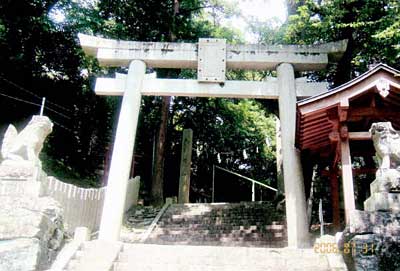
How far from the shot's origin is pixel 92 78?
1588 cm

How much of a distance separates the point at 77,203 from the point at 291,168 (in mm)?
5018

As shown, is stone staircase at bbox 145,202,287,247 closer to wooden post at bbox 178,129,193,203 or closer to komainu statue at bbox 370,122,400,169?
wooden post at bbox 178,129,193,203

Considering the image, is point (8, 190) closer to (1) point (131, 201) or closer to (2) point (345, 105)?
(2) point (345, 105)

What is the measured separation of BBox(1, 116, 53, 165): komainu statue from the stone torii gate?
7.97 feet

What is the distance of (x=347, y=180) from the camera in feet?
21.6

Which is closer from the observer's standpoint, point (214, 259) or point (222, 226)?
point (214, 259)

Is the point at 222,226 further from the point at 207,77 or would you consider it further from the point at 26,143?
the point at 26,143

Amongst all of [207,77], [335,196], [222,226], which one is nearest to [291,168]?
[335,196]

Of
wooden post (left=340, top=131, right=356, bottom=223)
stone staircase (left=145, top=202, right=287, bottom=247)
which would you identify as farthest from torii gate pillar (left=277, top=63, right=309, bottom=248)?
stone staircase (left=145, top=202, right=287, bottom=247)

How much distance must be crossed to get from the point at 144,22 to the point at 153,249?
1157 centimetres

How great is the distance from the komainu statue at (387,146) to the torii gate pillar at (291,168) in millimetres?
2536

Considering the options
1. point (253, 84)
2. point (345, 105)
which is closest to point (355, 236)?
point (345, 105)

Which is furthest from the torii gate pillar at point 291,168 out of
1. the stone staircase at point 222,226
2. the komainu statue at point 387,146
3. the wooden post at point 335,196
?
the komainu statue at point 387,146

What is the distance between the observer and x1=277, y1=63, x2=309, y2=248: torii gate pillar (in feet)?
26.0
